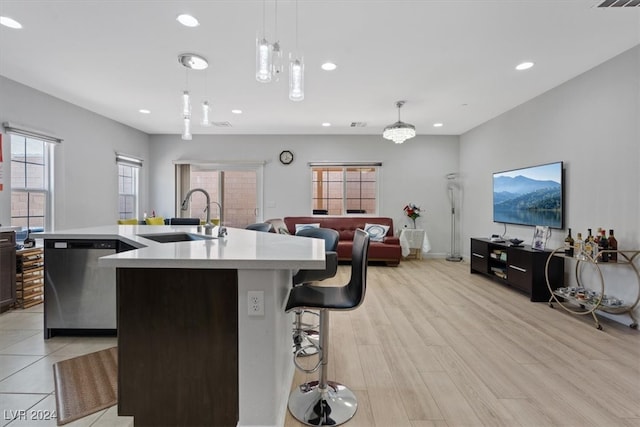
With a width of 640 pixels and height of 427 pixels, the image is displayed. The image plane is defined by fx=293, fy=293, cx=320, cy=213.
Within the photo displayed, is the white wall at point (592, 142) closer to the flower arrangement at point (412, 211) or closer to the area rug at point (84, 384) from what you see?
the flower arrangement at point (412, 211)

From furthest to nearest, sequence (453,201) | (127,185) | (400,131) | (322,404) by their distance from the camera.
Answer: (453,201) < (127,185) < (400,131) < (322,404)

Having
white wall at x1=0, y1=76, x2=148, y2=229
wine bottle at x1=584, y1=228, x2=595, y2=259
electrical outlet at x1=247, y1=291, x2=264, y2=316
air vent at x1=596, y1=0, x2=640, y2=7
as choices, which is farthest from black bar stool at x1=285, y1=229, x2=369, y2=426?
white wall at x1=0, y1=76, x2=148, y2=229

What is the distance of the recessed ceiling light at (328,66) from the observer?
3125 millimetres

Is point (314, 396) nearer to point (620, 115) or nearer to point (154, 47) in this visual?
point (154, 47)

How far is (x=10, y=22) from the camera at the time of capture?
2389 millimetres

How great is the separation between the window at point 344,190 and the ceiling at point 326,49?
2.05 meters

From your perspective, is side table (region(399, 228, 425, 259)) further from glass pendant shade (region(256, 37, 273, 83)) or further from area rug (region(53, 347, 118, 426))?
area rug (region(53, 347, 118, 426))

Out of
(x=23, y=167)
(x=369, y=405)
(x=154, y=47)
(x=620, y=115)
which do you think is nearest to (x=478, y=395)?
(x=369, y=405)

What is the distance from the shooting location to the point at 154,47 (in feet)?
9.17

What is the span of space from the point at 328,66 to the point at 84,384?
3369 millimetres

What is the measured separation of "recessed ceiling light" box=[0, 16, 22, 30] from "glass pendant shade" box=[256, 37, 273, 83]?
2199mm

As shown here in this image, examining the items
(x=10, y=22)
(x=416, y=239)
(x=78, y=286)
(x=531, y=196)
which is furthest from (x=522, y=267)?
(x=10, y=22)

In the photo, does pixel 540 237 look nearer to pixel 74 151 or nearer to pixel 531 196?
pixel 531 196

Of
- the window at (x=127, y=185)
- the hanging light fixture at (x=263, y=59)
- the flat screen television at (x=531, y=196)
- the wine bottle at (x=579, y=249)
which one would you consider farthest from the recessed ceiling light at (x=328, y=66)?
the window at (x=127, y=185)
